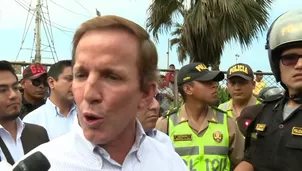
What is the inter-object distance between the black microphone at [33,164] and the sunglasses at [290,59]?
1.70 meters

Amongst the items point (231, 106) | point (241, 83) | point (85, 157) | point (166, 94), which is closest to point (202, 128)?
point (241, 83)

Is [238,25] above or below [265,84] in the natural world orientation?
above

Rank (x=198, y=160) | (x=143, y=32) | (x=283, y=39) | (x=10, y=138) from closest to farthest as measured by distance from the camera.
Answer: (x=143, y=32), (x=283, y=39), (x=10, y=138), (x=198, y=160)

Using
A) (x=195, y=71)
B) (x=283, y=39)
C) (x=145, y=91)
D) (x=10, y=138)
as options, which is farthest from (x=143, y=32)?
(x=195, y=71)

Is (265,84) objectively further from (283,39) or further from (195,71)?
(283,39)

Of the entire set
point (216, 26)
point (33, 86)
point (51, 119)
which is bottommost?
point (51, 119)

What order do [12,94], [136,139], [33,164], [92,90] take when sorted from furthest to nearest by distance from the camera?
[12,94] → [136,139] → [92,90] → [33,164]

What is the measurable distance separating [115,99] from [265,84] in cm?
653

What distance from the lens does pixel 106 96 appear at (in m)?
1.64

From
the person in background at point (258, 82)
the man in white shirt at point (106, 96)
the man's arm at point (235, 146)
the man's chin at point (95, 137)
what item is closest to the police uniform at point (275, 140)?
the man in white shirt at point (106, 96)

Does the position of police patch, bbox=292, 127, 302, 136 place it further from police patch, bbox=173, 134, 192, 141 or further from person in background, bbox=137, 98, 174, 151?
police patch, bbox=173, 134, 192, 141

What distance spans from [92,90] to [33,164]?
41 centimetres

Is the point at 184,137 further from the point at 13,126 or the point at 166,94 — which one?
the point at 166,94

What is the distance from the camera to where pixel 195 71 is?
451 centimetres
